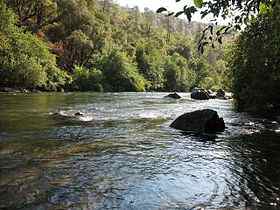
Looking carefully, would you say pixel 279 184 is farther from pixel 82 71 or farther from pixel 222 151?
pixel 82 71

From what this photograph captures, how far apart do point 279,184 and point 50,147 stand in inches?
336

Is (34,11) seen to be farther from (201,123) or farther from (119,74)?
(201,123)

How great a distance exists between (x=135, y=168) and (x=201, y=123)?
9.86 m

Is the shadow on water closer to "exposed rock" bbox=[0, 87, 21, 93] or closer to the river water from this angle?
the river water

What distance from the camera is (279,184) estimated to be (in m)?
11.2

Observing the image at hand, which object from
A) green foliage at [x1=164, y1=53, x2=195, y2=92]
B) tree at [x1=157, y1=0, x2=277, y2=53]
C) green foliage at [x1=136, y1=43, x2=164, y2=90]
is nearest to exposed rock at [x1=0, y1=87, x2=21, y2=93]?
green foliage at [x1=136, y1=43, x2=164, y2=90]

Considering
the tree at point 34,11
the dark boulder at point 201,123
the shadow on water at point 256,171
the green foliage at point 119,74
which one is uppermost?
the tree at point 34,11

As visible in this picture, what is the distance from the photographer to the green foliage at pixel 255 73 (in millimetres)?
27156

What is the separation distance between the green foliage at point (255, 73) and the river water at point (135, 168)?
7029mm

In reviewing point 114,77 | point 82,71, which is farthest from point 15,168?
point 114,77

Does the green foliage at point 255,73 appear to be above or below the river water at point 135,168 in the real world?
above

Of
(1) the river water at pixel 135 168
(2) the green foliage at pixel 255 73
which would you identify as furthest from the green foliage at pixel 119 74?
(1) the river water at pixel 135 168

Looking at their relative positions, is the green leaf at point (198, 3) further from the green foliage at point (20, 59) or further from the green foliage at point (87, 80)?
the green foliage at point (87, 80)

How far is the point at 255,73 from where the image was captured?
96.8 feet
